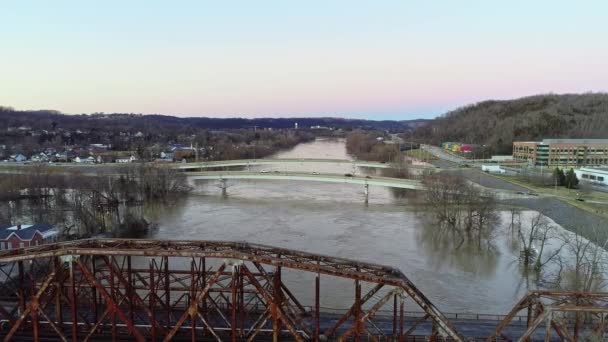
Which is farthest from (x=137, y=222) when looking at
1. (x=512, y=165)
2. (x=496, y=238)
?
(x=512, y=165)

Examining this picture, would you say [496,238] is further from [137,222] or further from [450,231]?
[137,222]

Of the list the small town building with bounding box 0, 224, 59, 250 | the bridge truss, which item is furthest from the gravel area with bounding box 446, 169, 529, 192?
the small town building with bounding box 0, 224, 59, 250

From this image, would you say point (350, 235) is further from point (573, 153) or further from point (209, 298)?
point (573, 153)

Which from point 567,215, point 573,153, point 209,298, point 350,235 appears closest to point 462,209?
point 567,215

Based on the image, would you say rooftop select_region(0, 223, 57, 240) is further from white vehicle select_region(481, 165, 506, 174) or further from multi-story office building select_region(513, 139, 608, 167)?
multi-story office building select_region(513, 139, 608, 167)

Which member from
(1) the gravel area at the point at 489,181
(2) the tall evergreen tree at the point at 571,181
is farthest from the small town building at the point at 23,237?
(2) the tall evergreen tree at the point at 571,181
